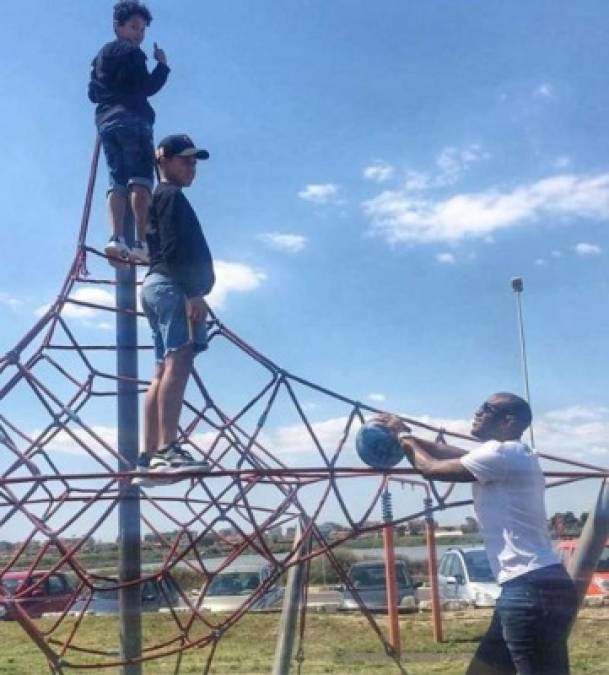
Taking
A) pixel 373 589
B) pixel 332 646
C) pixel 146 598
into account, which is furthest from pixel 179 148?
pixel 373 589

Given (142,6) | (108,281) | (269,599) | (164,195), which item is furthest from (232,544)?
(269,599)

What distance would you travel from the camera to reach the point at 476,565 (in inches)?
515

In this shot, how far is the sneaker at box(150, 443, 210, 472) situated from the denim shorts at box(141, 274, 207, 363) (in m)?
0.48

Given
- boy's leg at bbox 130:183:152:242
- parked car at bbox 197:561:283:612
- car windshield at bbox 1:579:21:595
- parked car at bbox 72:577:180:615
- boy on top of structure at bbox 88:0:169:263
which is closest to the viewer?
car windshield at bbox 1:579:21:595

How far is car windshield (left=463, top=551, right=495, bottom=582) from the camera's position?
1286cm

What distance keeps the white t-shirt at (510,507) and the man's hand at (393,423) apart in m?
0.61

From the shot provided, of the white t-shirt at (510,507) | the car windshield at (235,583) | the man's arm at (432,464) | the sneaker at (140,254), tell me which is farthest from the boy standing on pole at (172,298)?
the car windshield at (235,583)

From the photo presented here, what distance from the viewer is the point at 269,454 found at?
5910 millimetres

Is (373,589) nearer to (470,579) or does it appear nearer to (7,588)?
(470,579)

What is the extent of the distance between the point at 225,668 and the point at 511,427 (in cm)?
462

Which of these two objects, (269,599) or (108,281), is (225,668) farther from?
(269,599)

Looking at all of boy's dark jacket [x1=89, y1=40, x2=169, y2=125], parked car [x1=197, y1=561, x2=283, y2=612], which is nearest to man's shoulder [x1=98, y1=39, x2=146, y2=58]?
boy's dark jacket [x1=89, y1=40, x2=169, y2=125]

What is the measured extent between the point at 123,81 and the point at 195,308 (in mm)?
1480

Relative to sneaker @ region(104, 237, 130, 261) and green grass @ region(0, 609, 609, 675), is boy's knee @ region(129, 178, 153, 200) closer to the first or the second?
sneaker @ region(104, 237, 130, 261)
